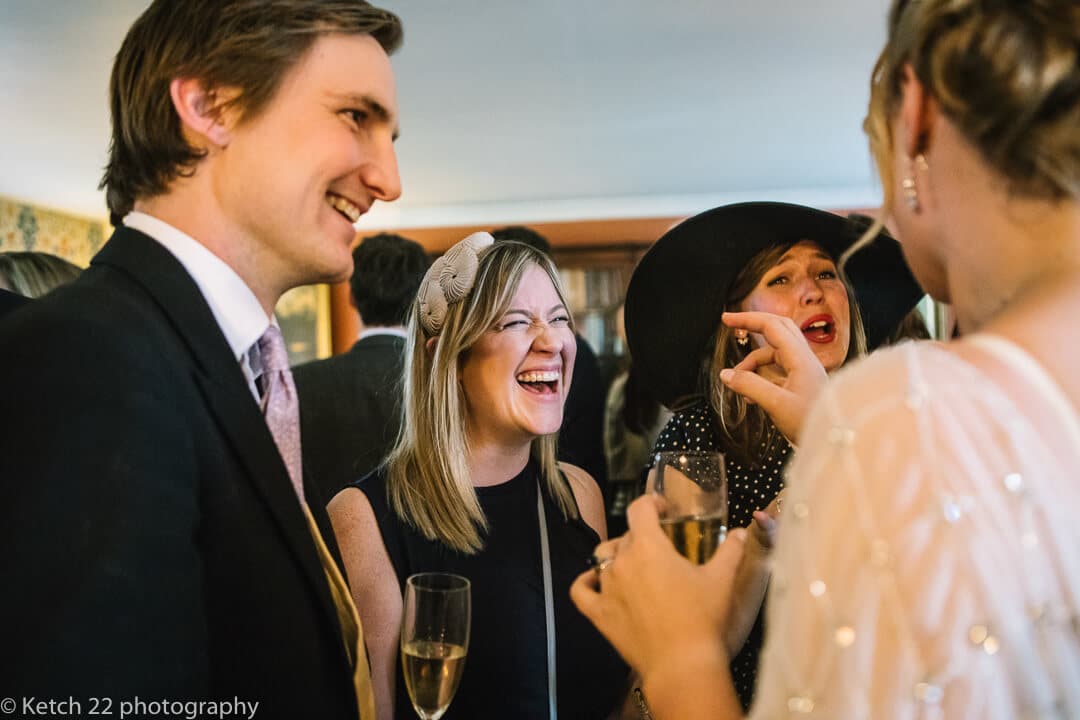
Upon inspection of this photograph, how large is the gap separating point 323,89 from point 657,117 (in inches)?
202

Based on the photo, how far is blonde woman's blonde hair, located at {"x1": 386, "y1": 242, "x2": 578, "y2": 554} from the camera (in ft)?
5.83

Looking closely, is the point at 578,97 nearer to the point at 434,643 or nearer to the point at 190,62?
the point at 190,62

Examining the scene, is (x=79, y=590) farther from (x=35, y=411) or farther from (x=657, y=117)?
(x=657, y=117)


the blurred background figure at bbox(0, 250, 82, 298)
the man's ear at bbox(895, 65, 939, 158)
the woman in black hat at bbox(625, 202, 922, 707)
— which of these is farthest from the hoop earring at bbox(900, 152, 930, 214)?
the blurred background figure at bbox(0, 250, 82, 298)

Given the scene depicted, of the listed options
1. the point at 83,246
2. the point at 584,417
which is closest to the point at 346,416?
the point at 584,417

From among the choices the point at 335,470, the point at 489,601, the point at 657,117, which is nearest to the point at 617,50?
the point at 657,117

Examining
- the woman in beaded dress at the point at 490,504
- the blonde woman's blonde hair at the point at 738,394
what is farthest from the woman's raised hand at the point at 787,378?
the woman in beaded dress at the point at 490,504

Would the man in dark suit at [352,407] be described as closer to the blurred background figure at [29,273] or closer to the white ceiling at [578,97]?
the blurred background figure at [29,273]

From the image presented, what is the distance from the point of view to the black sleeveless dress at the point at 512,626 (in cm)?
166

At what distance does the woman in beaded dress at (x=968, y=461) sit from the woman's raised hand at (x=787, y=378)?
1.99 feet

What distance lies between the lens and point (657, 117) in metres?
6.03

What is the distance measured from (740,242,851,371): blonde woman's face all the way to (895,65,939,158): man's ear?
1.27m

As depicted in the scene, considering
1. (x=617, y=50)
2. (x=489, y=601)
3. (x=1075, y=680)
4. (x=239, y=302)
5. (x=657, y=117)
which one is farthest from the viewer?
(x=657, y=117)

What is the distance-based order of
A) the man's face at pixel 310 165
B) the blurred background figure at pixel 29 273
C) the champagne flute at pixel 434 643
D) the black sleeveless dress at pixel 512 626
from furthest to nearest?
the blurred background figure at pixel 29 273, the black sleeveless dress at pixel 512 626, the champagne flute at pixel 434 643, the man's face at pixel 310 165
